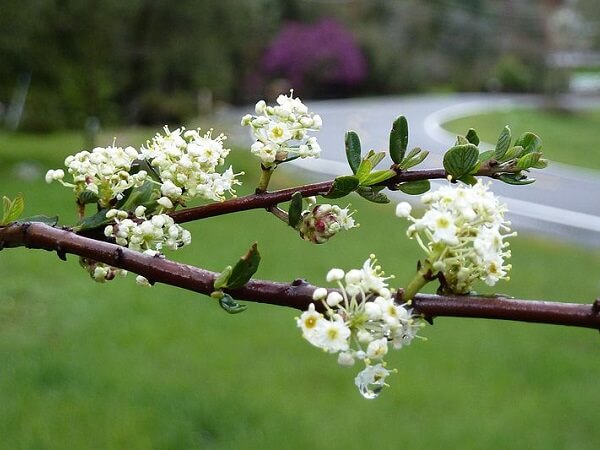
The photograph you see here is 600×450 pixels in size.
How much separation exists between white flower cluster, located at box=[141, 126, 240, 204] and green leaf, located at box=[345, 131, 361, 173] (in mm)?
102

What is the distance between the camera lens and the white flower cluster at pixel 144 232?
1.80ft

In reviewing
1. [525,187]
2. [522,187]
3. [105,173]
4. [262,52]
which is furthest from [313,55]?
[105,173]

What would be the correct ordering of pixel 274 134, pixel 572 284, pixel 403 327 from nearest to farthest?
pixel 403 327, pixel 274 134, pixel 572 284

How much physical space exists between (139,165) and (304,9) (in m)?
16.8

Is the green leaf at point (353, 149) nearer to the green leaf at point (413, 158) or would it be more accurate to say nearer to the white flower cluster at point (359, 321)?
the green leaf at point (413, 158)

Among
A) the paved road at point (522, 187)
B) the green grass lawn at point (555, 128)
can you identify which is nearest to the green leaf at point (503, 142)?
the paved road at point (522, 187)

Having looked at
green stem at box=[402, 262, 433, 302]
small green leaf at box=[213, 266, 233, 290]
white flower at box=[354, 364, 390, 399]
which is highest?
green stem at box=[402, 262, 433, 302]

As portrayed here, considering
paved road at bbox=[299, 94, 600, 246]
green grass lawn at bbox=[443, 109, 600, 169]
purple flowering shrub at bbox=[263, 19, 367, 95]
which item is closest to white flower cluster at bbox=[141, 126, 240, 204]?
paved road at bbox=[299, 94, 600, 246]

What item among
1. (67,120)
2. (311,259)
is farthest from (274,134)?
(67,120)

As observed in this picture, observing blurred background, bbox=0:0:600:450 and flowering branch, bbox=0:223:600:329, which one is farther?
blurred background, bbox=0:0:600:450

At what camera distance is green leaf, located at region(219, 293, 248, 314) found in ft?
1.50

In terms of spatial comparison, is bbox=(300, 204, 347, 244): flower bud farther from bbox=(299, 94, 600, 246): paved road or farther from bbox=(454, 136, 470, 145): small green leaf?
bbox=(299, 94, 600, 246): paved road

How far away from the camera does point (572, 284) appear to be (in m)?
5.47

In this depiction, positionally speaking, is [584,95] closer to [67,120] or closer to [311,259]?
[67,120]
